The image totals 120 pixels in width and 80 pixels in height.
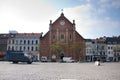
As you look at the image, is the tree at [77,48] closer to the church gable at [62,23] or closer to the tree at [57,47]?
the tree at [57,47]

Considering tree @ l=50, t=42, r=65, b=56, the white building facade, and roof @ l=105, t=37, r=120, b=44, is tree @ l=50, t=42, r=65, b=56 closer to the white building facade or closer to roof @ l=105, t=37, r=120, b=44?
the white building facade

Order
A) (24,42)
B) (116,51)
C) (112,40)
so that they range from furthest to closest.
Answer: (112,40)
(116,51)
(24,42)

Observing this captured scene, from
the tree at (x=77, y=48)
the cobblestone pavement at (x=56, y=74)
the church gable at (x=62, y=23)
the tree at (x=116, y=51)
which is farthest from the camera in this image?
the tree at (x=116, y=51)

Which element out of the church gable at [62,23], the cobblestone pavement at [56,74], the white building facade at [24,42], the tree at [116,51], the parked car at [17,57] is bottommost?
the cobblestone pavement at [56,74]

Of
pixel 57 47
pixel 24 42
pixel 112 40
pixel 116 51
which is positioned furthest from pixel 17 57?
pixel 112 40

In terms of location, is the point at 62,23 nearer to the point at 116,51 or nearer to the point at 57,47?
the point at 57,47

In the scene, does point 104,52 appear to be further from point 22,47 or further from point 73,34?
point 22,47

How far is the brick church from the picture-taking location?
91.3 meters

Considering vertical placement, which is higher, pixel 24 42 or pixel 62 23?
pixel 62 23

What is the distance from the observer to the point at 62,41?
92938mm

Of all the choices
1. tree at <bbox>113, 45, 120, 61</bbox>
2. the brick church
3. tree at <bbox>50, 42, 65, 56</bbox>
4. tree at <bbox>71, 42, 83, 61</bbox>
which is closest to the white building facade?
the brick church

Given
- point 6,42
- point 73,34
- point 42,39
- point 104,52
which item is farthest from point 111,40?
point 6,42

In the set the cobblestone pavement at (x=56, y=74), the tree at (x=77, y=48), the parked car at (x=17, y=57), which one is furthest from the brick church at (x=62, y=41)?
the cobblestone pavement at (x=56, y=74)

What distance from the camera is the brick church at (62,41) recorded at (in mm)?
91312
